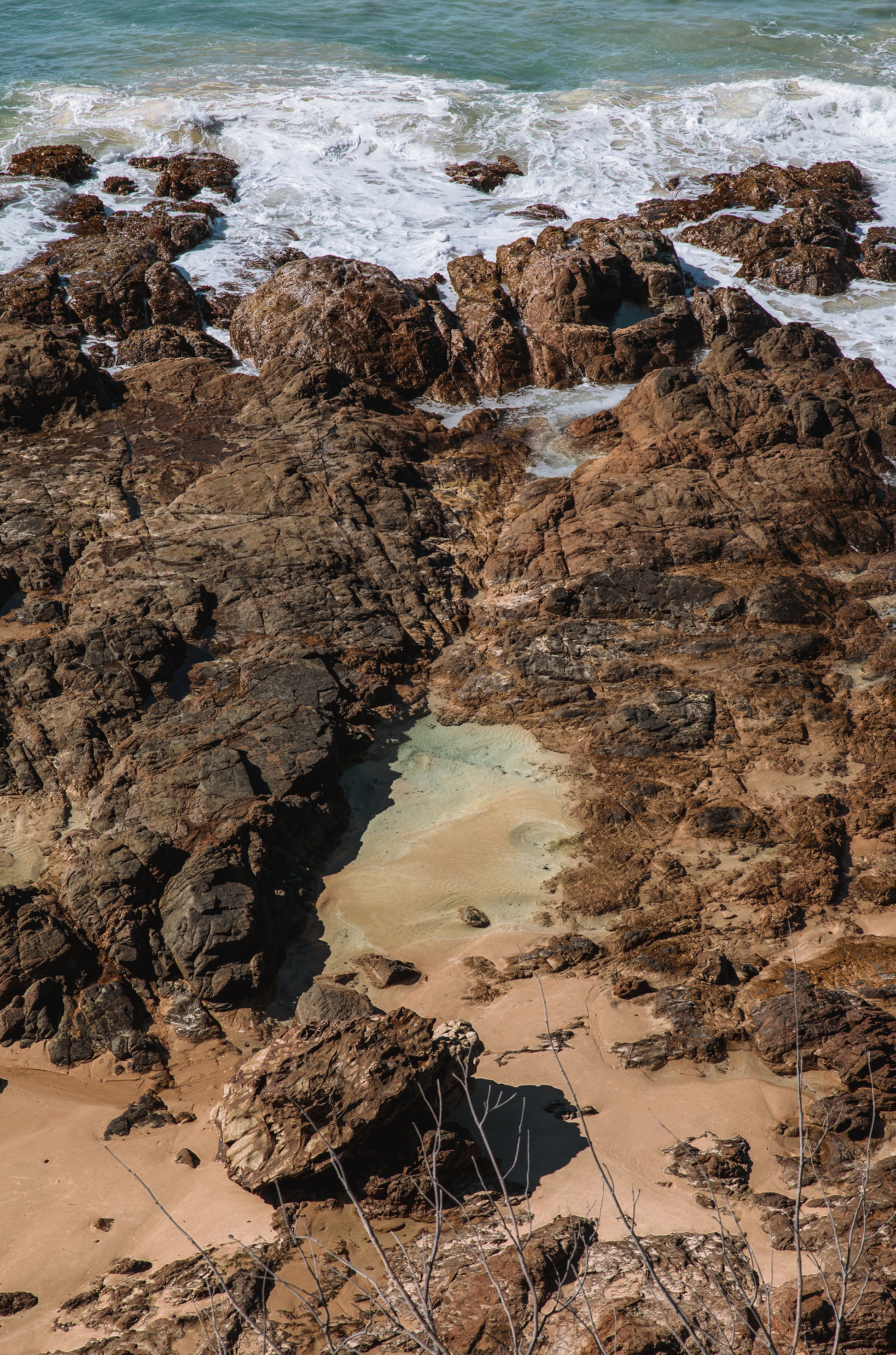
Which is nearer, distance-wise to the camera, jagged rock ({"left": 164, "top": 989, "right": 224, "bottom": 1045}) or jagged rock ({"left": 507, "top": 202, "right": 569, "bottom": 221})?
jagged rock ({"left": 164, "top": 989, "right": 224, "bottom": 1045})

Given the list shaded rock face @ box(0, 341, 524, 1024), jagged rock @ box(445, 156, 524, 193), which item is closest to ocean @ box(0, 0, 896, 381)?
jagged rock @ box(445, 156, 524, 193)

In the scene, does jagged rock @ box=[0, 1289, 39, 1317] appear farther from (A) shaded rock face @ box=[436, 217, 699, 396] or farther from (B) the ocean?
(B) the ocean

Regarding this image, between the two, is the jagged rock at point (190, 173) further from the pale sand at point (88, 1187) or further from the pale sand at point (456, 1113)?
the pale sand at point (88, 1187)

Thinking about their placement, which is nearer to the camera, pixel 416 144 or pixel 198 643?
pixel 198 643

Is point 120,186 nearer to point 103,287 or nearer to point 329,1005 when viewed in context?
point 103,287

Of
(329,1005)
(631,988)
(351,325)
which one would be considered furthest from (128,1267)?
(351,325)

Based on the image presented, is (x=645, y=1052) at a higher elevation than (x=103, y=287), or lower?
lower
